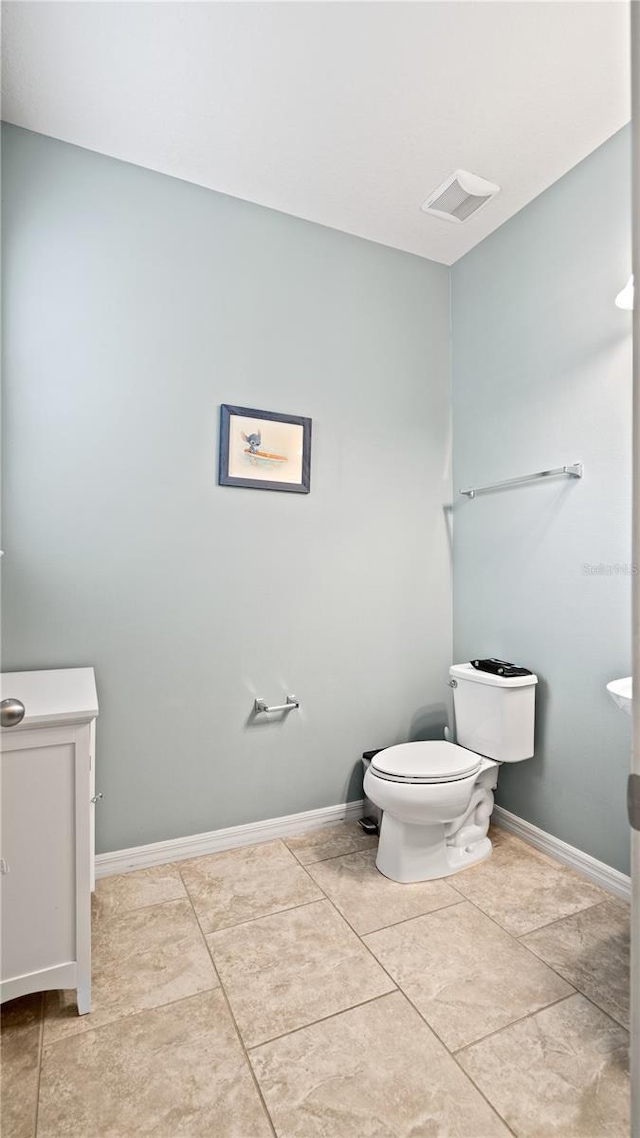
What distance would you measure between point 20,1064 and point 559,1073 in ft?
3.92

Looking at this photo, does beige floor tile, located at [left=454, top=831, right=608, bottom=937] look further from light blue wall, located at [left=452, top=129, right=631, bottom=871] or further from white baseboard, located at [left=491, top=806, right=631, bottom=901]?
light blue wall, located at [left=452, top=129, right=631, bottom=871]

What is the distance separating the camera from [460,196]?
221 centimetres

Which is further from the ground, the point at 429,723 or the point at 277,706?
the point at 277,706

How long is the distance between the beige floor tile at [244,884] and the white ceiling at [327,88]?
2560mm

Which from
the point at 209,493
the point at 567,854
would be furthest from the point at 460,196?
the point at 567,854

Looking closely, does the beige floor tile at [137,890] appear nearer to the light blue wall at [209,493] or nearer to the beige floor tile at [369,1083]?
the light blue wall at [209,493]

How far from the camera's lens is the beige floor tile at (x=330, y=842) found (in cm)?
216

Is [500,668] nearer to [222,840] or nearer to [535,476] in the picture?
[535,476]

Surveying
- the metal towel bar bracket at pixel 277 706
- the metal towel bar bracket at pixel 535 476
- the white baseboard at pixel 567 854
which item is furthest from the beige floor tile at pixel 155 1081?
the metal towel bar bracket at pixel 535 476

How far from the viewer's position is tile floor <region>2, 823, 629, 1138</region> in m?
1.16

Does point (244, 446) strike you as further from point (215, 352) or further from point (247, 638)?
point (247, 638)

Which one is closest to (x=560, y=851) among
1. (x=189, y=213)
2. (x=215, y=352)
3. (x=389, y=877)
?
(x=389, y=877)

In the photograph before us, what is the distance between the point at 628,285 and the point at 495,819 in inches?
→ 81.2

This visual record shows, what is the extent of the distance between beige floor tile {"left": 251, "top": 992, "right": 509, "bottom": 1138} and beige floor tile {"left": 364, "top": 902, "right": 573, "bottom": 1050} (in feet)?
0.27
